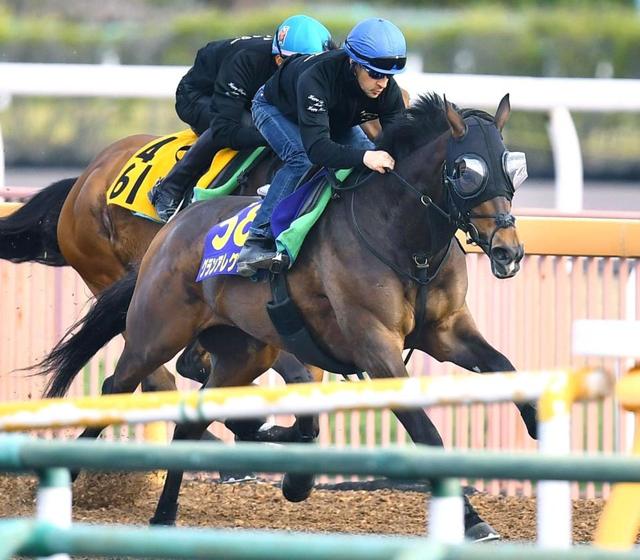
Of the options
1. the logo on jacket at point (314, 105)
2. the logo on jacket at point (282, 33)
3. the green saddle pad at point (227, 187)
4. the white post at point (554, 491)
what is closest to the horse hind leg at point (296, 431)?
the green saddle pad at point (227, 187)

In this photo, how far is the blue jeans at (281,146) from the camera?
5543 millimetres

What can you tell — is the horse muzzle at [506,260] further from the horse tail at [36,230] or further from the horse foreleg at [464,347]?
the horse tail at [36,230]

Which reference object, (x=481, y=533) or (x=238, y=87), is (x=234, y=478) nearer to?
(x=238, y=87)

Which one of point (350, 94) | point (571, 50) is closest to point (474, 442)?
point (350, 94)

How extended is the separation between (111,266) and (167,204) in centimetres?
70

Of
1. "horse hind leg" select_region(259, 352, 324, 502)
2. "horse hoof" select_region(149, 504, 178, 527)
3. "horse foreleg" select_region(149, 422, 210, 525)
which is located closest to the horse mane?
"horse hind leg" select_region(259, 352, 324, 502)

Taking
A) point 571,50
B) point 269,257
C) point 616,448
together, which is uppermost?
point 571,50

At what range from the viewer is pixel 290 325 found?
552 cm

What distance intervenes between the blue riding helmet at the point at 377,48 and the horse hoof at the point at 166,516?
187 centimetres

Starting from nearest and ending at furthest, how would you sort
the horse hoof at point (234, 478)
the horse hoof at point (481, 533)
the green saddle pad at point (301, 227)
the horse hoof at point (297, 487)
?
the horse hoof at point (481, 533), the green saddle pad at point (301, 227), the horse hoof at point (297, 487), the horse hoof at point (234, 478)

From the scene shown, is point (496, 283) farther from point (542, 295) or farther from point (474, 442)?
point (474, 442)

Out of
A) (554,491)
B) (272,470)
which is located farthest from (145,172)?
(272,470)

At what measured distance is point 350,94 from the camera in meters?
5.47

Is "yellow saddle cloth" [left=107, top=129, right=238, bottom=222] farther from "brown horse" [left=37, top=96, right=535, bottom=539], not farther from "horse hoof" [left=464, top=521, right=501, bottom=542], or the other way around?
Result: "horse hoof" [left=464, top=521, right=501, bottom=542]
